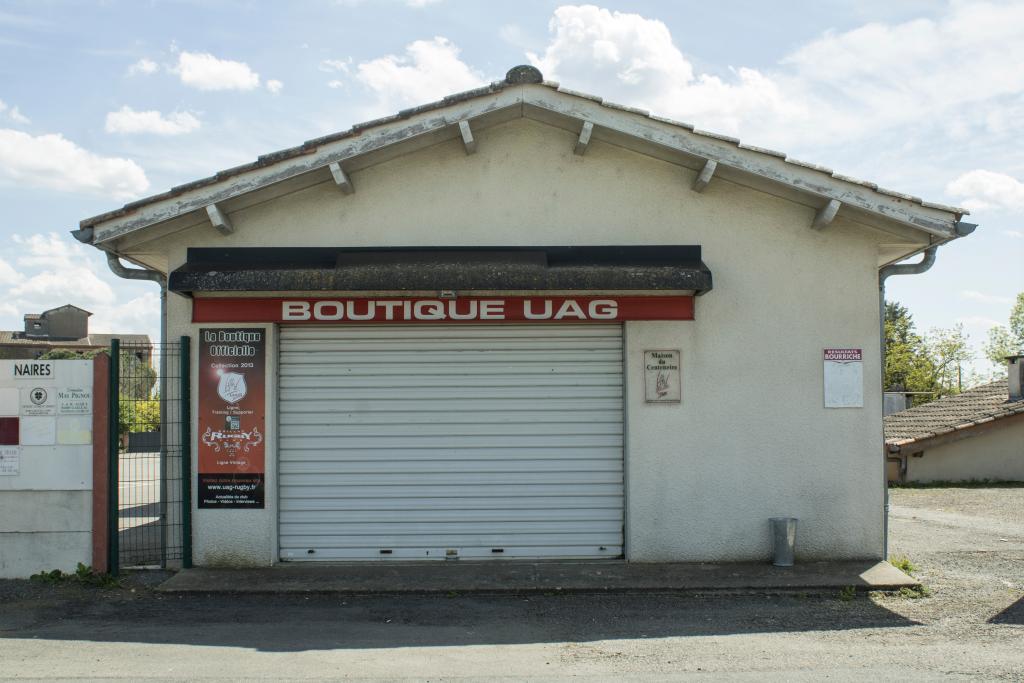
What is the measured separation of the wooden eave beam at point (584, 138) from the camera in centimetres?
852

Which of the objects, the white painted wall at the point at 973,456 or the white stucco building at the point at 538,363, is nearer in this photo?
the white stucco building at the point at 538,363

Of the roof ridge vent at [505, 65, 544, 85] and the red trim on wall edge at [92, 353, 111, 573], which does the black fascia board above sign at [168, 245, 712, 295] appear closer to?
the red trim on wall edge at [92, 353, 111, 573]

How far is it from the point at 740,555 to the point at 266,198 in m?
5.83

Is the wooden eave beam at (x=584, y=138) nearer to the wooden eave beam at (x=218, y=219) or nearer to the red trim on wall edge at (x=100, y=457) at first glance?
the wooden eave beam at (x=218, y=219)

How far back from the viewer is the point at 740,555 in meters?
8.92

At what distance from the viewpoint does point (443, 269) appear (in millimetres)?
8484

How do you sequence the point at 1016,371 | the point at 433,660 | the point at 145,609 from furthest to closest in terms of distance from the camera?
1. the point at 1016,371
2. the point at 145,609
3. the point at 433,660

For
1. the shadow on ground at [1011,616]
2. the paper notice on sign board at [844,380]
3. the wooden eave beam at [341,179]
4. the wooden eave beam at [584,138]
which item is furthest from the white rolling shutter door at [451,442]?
the shadow on ground at [1011,616]

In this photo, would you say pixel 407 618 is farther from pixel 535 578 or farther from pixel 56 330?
pixel 56 330

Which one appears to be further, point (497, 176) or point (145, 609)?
point (497, 176)

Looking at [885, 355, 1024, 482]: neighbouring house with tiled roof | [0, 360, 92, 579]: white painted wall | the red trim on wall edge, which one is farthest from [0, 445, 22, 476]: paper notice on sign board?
[885, 355, 1024, 482]: neighbouring house with tiled roof

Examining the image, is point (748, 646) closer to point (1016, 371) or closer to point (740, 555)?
point (740, 555)

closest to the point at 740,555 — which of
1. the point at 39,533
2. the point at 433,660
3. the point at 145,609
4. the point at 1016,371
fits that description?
the point at 433,660

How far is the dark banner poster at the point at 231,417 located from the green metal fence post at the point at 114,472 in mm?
749
